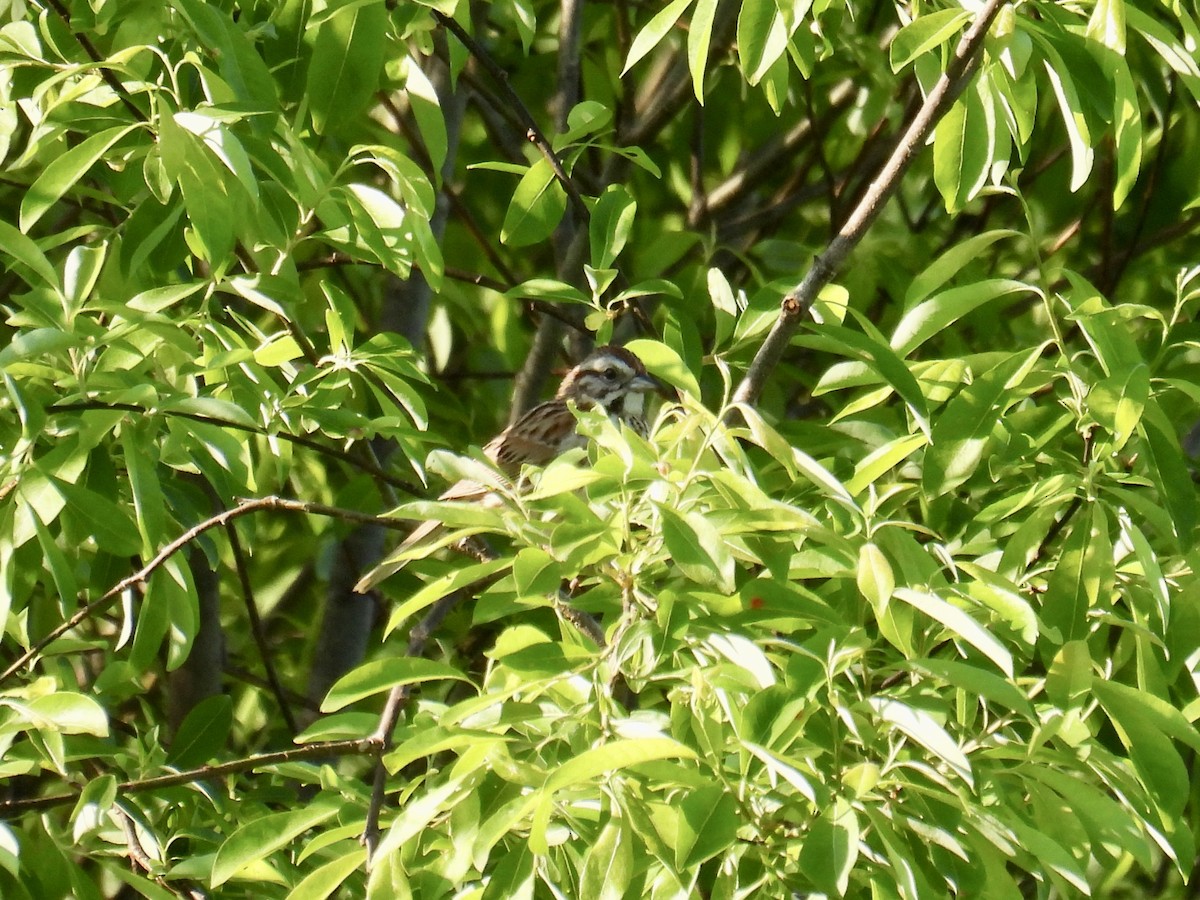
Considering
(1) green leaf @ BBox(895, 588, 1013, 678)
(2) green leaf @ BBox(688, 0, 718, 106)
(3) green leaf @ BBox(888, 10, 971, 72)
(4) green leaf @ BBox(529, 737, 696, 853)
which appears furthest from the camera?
(2) green leaf @ BBox(688, 0, 718, 106)

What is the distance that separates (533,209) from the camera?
4020 millimetres

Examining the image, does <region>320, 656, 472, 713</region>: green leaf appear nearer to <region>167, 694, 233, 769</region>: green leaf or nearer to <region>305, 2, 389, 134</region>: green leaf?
<region>305, 2, 389, 134</region>: green leaf

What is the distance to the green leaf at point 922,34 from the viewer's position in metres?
3.02

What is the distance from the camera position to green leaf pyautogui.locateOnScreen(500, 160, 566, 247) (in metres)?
4.00

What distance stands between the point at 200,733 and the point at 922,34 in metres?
2.84

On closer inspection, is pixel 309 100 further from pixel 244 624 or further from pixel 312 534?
pixel 244 624

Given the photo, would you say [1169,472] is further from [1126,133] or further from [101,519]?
[101,519]

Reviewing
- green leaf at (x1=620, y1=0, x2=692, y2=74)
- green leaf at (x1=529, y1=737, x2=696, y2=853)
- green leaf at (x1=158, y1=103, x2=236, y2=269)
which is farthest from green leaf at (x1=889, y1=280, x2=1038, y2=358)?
green leaf at (x1=158, y1=103, x2=236, y2=269)

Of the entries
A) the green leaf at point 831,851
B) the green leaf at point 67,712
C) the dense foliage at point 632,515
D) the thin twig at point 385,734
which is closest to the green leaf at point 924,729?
the dense foliage at point 632,515

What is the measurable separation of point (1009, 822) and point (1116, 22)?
1.52 meters

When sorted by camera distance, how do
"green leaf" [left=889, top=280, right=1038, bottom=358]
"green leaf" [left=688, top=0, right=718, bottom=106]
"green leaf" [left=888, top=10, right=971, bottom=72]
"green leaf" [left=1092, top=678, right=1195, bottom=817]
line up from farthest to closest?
1. "green leaf" [left=889, top=280, right=1038, bottom=358]
2. "green leaf" [left=688, top=0, right=718, bottom=106]
3. "green leaf" [left=888, top=10, right=971, bottom=72]
4. "green leaf" [left=1092, top=678, right=1195, bottom=817]

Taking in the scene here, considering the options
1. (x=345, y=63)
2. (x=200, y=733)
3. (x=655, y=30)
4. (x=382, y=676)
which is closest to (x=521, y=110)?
(x=345, y=63)

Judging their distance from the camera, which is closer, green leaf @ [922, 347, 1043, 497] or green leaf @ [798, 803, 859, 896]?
Result: green leaf @ [798, 803, 859, 896]

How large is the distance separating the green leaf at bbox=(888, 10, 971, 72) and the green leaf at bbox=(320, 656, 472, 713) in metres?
1.40
